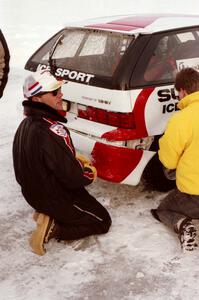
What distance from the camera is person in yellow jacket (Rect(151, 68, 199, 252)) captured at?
3342mm

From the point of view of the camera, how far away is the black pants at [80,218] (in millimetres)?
3590

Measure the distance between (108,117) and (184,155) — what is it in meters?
0.78

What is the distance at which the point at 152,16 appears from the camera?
459 centimetres

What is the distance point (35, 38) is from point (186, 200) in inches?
500

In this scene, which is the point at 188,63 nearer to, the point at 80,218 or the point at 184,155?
the point at 184,155

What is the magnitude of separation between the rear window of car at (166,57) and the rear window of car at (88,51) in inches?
8.8

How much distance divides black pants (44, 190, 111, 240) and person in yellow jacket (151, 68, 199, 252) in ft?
1.95

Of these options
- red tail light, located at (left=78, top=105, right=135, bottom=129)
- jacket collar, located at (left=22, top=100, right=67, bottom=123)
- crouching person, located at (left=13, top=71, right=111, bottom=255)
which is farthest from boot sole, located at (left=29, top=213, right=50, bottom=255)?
red tail light, located at (left=78, top=105, right=135, bottom=129)

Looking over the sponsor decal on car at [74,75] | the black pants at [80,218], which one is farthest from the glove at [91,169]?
the sponsor decal on car at [74,75]

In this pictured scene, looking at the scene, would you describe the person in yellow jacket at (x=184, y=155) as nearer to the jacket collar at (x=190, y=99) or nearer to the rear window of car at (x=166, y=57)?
the jacket collar at (x=190, y=99)

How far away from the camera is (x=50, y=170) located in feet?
11.2

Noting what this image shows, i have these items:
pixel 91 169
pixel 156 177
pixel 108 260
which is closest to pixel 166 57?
pixel 156 177

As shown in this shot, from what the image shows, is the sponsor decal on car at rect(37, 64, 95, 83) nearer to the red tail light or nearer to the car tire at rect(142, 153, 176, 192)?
the red tail light

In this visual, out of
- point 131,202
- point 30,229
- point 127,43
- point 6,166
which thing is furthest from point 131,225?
point 6,166
